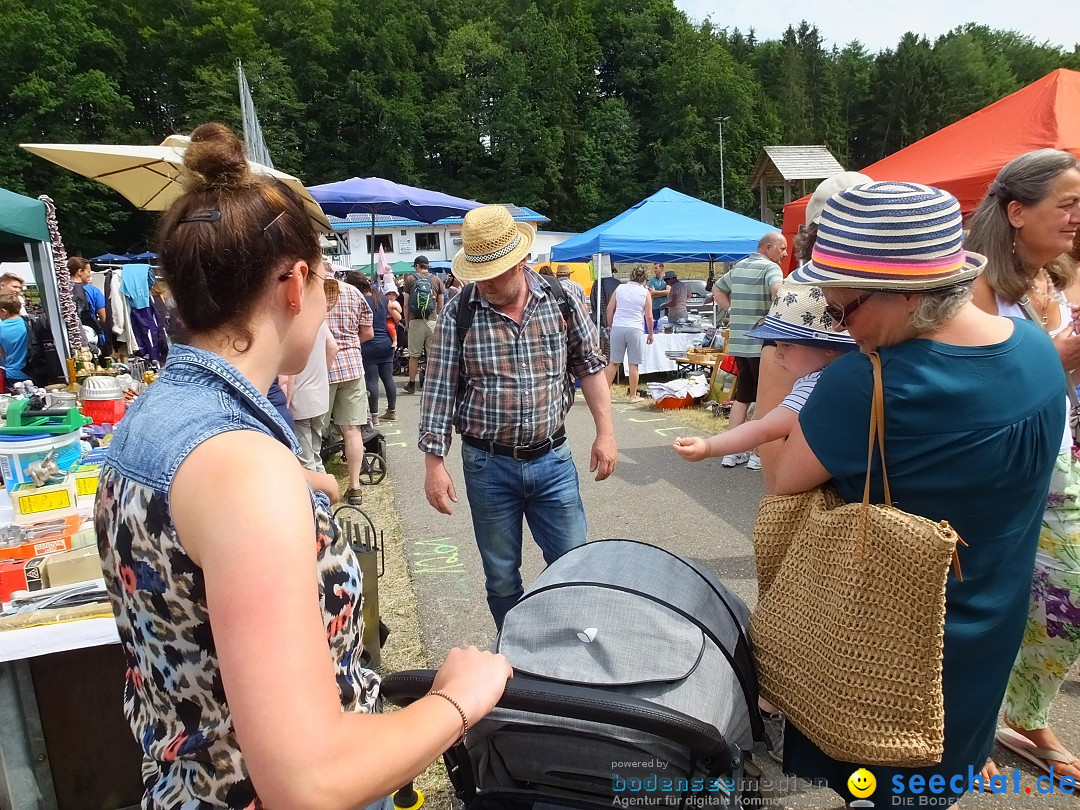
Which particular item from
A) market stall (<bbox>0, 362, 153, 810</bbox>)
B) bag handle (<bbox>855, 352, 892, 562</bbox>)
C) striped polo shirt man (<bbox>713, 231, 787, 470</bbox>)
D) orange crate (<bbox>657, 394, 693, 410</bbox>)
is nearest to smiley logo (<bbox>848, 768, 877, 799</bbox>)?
bag handle (<bbox>855, 352, 892, 562</bbox>)

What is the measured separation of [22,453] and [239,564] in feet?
10.7

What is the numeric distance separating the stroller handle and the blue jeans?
4.80 ft

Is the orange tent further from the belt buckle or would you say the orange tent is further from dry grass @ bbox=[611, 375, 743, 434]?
the belt buckle

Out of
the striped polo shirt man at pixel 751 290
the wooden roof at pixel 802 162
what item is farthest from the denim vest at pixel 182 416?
the wooden roof at pixel 802 162

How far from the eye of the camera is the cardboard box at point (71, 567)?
2467 mm

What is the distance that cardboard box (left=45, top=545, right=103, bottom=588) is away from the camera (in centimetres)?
247

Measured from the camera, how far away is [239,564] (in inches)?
31.9

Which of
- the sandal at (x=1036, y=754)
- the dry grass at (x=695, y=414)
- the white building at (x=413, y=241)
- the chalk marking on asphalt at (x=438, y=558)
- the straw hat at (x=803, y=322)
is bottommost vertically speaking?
the dry grass at (x=695, y=414)

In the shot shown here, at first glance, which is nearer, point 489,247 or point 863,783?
point 863,783

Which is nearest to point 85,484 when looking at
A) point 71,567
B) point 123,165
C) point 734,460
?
point 71,567

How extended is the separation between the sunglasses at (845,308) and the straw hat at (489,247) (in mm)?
1414

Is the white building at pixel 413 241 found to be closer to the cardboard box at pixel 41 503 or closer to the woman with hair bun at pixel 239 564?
the cardboard box at pixel 41 503

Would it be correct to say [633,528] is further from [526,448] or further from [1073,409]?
[1073,409]

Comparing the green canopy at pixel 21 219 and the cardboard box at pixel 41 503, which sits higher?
the green canopy at pixel 21 219
